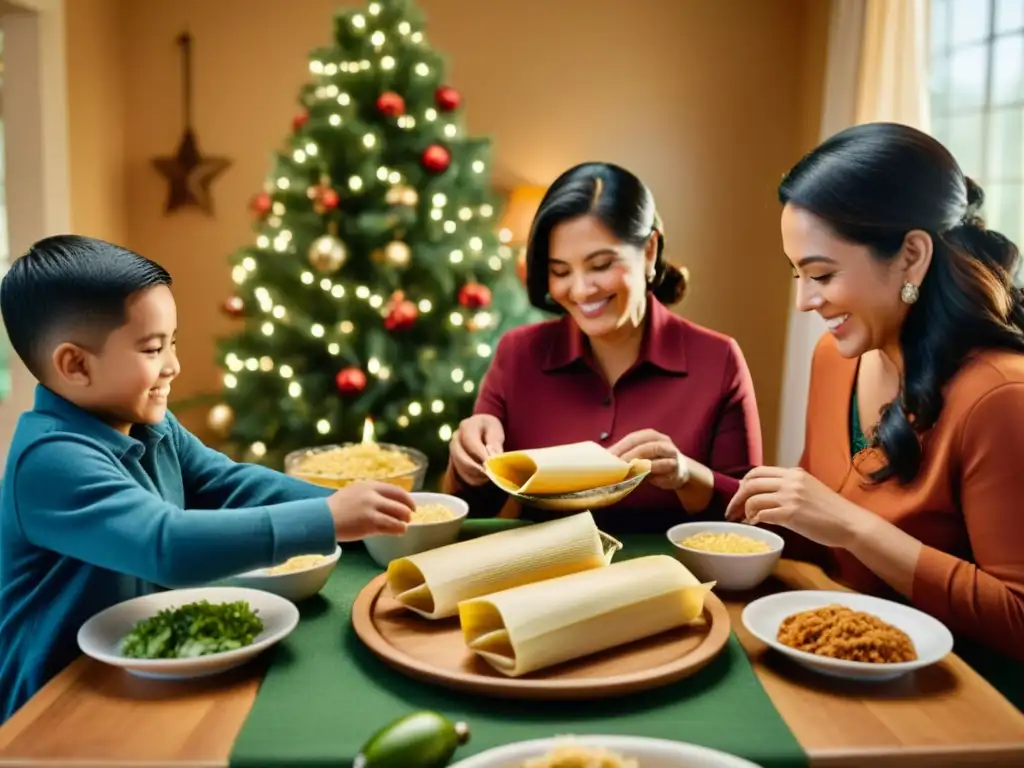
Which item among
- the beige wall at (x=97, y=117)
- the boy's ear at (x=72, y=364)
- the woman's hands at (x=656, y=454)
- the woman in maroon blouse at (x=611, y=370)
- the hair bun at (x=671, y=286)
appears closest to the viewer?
the boy's ear at (x=72, y=364)

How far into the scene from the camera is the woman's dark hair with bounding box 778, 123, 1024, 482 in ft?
4.78

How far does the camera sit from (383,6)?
12.5 ft

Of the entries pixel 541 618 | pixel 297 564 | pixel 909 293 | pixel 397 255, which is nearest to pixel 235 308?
pixel 397 255

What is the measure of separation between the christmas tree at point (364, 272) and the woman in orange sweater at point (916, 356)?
91.4 inches

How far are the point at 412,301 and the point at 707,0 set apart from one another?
7.89ft

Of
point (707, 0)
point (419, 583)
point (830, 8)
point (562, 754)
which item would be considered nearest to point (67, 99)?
point (707, 0)

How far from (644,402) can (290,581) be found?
1021 millimetres

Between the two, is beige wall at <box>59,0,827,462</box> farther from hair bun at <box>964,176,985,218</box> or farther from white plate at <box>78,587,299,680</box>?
white plate at <box>78,587,299,680</box>

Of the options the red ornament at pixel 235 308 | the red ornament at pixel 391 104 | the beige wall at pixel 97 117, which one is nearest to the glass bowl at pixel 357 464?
the red ornament at pixel 235 308

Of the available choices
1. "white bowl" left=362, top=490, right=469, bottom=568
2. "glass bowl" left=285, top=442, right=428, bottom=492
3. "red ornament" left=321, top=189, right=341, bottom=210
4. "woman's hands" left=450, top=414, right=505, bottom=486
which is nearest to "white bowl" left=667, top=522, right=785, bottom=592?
"white bowl" left=362, top=490, right=469, bottom=568

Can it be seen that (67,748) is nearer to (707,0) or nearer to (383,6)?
(383,6)

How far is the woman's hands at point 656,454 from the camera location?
1661mm

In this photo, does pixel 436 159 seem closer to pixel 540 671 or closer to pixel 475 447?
pixel 475 447

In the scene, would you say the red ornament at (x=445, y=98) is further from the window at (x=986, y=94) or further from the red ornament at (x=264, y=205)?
the window at (x=986, y=94)
